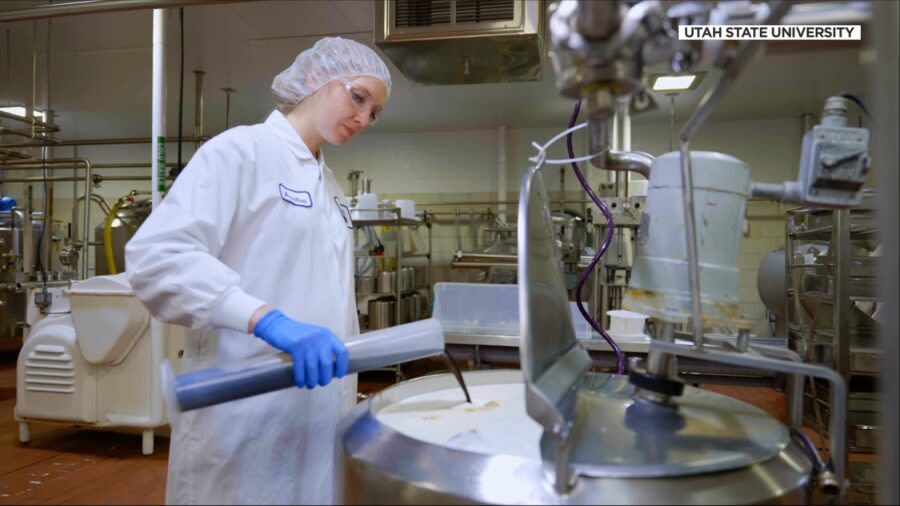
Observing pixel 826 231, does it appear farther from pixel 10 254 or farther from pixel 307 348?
pixel 10 254

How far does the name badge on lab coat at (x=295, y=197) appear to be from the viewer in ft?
3.16

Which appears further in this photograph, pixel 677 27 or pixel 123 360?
pixel 123 360

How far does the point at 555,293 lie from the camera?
0.74 metres

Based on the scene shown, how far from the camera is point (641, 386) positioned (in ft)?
2.20

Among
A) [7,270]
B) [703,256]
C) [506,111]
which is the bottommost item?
[7,270]

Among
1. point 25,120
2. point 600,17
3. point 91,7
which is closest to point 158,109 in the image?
point 91,7

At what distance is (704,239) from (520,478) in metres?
0.34

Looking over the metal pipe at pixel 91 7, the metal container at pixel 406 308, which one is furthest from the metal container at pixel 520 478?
the metal container at pixel 406 308

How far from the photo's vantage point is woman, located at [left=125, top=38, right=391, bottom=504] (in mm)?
789

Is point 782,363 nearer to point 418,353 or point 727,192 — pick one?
point 727,192

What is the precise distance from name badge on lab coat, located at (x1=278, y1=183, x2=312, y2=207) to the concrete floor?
111cm

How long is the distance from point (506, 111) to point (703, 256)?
4.41 meters

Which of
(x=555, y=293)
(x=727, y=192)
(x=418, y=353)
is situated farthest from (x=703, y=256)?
(x=418, y=353)

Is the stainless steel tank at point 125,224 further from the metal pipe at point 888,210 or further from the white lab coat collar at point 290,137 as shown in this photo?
the metal pipe at point 888,210
